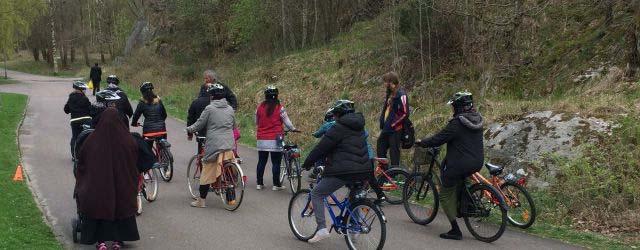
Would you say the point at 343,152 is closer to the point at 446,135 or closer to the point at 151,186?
the point at 446,135

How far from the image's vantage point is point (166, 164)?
12.4 meters

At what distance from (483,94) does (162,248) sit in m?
9.99

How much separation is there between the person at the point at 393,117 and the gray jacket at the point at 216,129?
2.53 m

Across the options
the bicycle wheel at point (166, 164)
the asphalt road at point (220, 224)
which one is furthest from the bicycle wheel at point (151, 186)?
the bicycle wheel at point (166, 164)

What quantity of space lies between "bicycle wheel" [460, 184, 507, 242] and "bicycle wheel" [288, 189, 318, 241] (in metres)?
1.91

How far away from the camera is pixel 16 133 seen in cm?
1936

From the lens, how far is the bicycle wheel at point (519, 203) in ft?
28.6

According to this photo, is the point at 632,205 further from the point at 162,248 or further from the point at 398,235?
the point at 162,248

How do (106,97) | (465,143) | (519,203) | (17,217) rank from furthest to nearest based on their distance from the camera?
(17,217)
(519,203)
(465,143)
(106,97)

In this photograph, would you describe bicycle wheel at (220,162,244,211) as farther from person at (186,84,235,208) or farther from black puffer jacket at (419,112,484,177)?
black puffer jacket at (419,112,484,177)

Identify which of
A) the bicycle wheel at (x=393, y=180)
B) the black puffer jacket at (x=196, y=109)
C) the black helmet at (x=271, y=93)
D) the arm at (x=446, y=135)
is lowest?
the bicycle wheel at (x=393, y=180)

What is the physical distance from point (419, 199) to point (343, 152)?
8.22ft

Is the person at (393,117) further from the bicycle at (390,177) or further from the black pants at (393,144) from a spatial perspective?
the bicycle at (390,177)

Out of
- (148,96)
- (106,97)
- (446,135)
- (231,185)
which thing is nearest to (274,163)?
(231,185)
